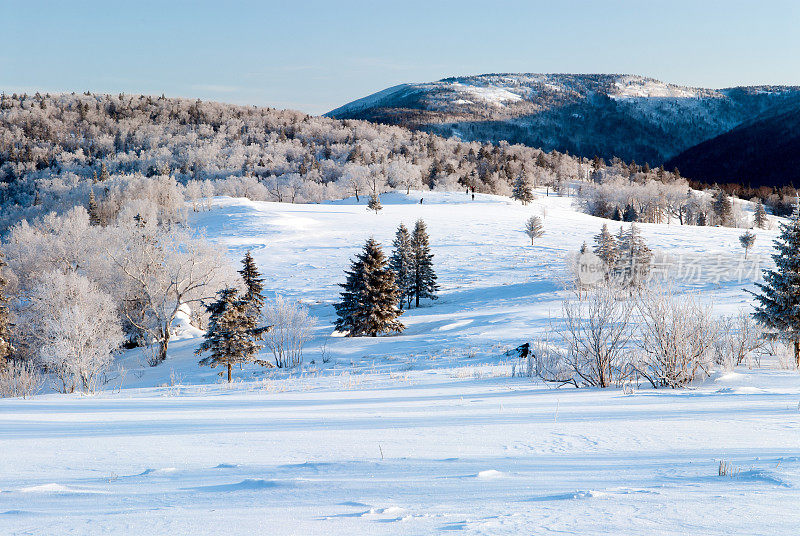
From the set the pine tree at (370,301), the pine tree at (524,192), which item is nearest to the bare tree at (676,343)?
the pine tree at (370,301)

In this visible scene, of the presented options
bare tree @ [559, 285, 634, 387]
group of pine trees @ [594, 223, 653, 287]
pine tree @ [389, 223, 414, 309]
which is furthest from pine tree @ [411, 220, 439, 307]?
bare tree @ [559, 285, 634, 387]

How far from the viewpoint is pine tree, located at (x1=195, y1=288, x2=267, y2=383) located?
23281mm

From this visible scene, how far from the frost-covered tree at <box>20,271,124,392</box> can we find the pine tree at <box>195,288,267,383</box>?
172 inches

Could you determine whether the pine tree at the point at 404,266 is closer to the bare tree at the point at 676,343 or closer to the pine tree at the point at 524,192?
the bare tree at the point at 676,343

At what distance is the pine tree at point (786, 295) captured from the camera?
16828mm

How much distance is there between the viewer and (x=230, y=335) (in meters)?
23.5

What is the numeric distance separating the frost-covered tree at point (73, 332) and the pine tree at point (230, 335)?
4.37 meters

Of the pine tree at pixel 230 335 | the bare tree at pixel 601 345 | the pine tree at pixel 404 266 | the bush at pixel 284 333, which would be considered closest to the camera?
the bare tree at pixel 601 345

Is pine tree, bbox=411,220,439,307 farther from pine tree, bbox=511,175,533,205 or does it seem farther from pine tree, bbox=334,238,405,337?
pine tree, bbox=511,175,533,205

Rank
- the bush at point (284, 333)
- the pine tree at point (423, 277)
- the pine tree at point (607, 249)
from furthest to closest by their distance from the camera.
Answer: the pine tree at point (423, 277), the pine tree at point (607, 249), the bush at point (284, 333)

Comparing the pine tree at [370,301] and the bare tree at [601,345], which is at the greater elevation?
the bare tree at [601,345]

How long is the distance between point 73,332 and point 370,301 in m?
15.7

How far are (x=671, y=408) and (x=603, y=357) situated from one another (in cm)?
437

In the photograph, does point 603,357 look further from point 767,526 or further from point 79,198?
point 79,198
